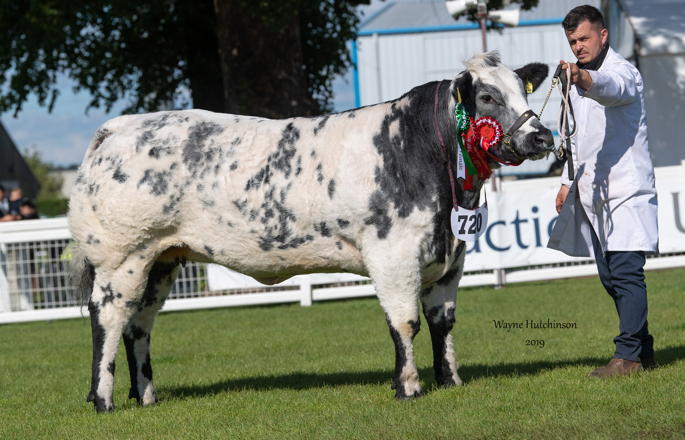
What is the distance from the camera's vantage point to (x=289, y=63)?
17.6 meters

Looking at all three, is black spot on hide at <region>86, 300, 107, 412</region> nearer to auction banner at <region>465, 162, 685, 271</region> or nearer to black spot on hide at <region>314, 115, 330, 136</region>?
black spot on hide at <region>314, 115, 330, 136</region>

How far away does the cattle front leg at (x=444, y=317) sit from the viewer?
7.12 metres

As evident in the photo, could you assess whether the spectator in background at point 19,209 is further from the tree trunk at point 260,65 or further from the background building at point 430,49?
the background building at point 430,49

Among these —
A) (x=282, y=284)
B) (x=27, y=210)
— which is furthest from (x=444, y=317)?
(x=27, y=210)

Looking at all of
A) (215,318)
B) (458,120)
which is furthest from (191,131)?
(215,318)

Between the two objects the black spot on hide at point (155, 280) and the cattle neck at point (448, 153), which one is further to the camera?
the black spot on hide at point (155, 280)

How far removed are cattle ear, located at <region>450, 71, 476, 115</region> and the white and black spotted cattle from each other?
1cm

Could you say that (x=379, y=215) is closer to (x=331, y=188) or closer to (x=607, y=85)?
(x=331, y=188)

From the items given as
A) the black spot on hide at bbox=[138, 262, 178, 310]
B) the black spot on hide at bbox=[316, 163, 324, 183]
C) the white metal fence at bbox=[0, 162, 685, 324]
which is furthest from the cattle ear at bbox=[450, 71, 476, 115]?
the white metal fence at bbox=[0, 162, 685, 324]

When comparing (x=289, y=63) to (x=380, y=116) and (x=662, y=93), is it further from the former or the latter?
(x=380, y=116)

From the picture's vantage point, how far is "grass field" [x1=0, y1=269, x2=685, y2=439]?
587 centimetres

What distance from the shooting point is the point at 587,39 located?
6965mm

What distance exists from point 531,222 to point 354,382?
7882 millimetres

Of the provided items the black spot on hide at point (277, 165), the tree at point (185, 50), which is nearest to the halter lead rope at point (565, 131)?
the black spot on hide at point (277, 165)
